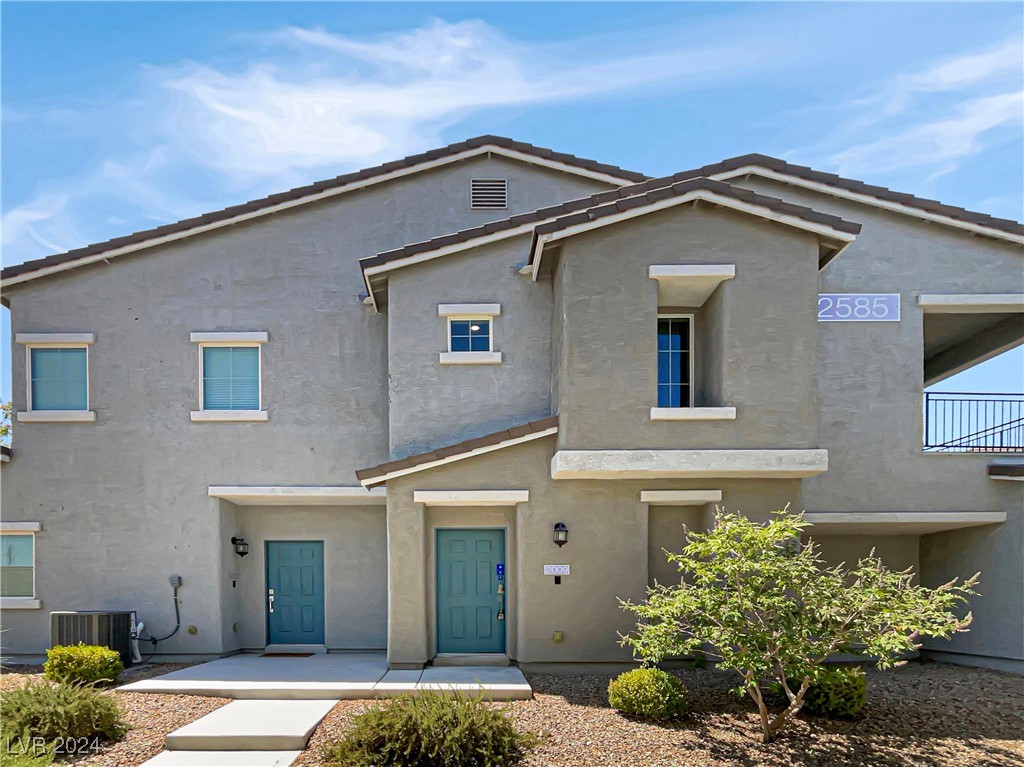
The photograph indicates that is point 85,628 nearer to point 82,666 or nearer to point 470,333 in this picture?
point 82,666

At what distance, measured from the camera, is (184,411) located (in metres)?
12.7

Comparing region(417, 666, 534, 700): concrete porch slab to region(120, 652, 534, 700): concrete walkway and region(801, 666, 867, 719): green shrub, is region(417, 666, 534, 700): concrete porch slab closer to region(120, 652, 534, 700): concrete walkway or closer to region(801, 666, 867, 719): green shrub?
region(120, 652, 534, 700): concrete walkway

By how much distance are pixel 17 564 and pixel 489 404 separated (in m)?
8.96

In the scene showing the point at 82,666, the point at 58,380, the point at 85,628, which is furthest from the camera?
the point at 58,380

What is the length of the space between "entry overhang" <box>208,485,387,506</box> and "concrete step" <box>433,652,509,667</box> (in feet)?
9.65

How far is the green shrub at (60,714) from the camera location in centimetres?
785

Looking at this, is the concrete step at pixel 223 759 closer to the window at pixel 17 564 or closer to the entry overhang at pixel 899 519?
the window at pixel 17 564

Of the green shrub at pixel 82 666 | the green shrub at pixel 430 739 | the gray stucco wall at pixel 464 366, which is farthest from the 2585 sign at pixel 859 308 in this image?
the green shrub at pixel 82 666

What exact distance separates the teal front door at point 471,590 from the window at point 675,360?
3.70 meters

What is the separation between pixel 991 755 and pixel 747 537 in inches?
144

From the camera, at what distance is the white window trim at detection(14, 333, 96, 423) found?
1258 centimetres

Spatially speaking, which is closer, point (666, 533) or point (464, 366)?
point (666, 533)

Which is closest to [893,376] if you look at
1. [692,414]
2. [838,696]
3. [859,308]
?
[859,308]

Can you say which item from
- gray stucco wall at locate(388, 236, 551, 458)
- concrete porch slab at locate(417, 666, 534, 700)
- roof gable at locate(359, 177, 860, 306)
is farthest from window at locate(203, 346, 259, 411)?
roof gable at locate(359, 177, 860, 306)
